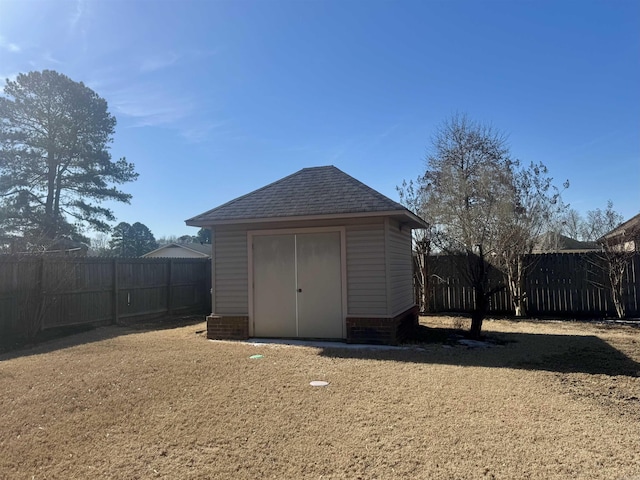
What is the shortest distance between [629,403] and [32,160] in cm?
2262

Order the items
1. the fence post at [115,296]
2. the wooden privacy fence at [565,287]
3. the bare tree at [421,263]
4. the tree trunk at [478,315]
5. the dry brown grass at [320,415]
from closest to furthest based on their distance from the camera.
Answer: the dry brown grass at [320,415] < the tree trunk at [478,315] < the wooden privacy fence at [565,287] < the fence post at [115,296] < the bare tree at [421,263]

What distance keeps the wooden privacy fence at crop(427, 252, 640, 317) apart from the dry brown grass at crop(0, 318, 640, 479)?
4966 millimetres

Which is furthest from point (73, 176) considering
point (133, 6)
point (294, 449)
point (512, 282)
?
point (294, 449)

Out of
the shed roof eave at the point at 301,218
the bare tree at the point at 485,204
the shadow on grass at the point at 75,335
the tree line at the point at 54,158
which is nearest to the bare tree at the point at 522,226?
the bare tree at the point at 485,204

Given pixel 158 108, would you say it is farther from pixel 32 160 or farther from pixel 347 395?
pixel 32 160

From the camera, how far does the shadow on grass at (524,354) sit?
610 centimetres

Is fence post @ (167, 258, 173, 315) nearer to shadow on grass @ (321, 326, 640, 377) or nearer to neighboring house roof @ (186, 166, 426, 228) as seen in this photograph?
neighboring house roof @ (186, 166, 426, 228)

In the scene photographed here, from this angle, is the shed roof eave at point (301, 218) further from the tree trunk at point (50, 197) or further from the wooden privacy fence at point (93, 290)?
the tree trunk at point (50, 197)

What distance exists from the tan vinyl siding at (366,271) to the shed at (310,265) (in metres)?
0.02

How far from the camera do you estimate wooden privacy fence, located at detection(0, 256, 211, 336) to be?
337 inches

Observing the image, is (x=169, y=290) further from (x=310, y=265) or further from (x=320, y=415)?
(x=320, y=415)

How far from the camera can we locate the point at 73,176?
2075cm

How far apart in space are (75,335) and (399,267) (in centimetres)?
711

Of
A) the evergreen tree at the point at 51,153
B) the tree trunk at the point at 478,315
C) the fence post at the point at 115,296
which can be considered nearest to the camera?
the tree trunk at the point at 478,315
